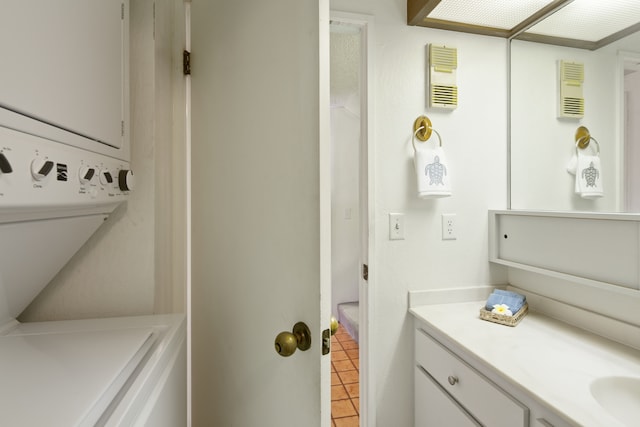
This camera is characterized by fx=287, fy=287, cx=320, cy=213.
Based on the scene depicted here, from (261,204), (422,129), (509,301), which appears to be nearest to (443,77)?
(422,129)

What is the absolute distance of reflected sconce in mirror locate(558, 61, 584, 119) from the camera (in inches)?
51.3

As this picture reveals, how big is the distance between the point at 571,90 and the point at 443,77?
573 mm

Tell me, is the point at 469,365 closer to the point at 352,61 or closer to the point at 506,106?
the point at 506,106

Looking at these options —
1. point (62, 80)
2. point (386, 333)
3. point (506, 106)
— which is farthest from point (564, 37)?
point (62, 80)

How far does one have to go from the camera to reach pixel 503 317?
1244mm

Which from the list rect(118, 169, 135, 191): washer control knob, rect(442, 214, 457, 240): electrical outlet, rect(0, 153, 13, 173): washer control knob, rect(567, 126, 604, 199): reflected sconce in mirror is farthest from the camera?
rect(442, 214, 457, 240): electrical outlet

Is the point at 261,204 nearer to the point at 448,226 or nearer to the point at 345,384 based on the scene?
the point at 448,226

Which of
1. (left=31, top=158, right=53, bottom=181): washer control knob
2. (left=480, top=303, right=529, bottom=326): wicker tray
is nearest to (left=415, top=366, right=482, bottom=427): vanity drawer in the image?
(left=480, top=303, right=529, bottom=326): wicker tray

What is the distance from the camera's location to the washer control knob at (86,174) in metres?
0.64

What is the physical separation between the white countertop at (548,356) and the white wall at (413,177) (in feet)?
0.72

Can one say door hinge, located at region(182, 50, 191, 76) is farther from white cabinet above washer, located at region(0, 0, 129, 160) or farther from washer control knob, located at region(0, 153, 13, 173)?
washer control knob, located at region(0, 153, 13, 173)

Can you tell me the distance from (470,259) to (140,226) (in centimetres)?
156

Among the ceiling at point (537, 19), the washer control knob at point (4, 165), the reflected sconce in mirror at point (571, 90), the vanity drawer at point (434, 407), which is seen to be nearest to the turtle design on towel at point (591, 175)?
the reflected sconce in mirror at point (571, 90)

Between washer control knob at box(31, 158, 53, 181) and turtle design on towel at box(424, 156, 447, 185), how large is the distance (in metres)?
1.33
